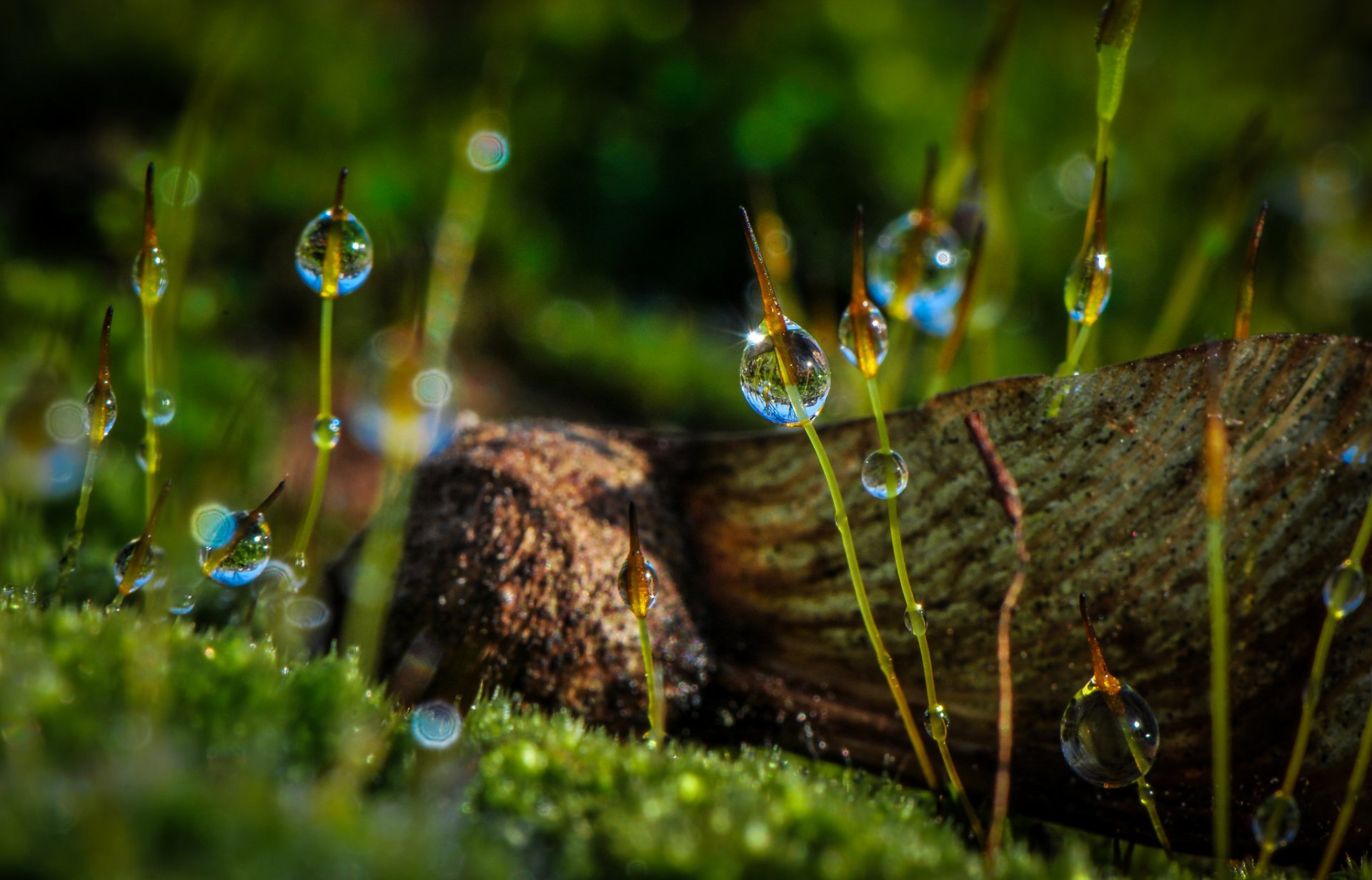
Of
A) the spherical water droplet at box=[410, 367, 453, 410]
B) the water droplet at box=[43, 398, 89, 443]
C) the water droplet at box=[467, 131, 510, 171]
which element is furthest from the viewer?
the water droplet at box=[467, 131, 510, 171]

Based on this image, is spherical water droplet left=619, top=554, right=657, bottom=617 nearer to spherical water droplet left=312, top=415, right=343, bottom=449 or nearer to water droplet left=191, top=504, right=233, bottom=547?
spherical water droplet left=312, top=415, right=343, bottom=449

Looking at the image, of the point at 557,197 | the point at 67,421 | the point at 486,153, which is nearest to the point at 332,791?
the point at 67,421

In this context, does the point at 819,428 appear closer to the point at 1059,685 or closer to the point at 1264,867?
the point at 1059,685

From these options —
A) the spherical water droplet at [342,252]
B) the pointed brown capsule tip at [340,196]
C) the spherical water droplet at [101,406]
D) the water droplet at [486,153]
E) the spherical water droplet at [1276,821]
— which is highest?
the water droplet at [486,153]

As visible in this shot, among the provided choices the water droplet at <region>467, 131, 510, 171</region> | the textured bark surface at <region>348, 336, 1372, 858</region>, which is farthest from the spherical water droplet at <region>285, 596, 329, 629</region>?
the water droplet at <region>467, 131, 510, 171</region>

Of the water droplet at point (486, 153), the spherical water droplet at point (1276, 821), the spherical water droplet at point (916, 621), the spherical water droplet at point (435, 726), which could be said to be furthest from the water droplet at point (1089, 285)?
the water droplet at point (486, 153)

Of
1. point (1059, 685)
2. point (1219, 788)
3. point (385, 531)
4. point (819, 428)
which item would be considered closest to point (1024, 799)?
point (1059, 685)

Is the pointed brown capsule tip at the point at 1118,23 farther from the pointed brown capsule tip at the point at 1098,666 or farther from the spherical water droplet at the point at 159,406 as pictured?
the spherical water droplet at the point at 159,406
